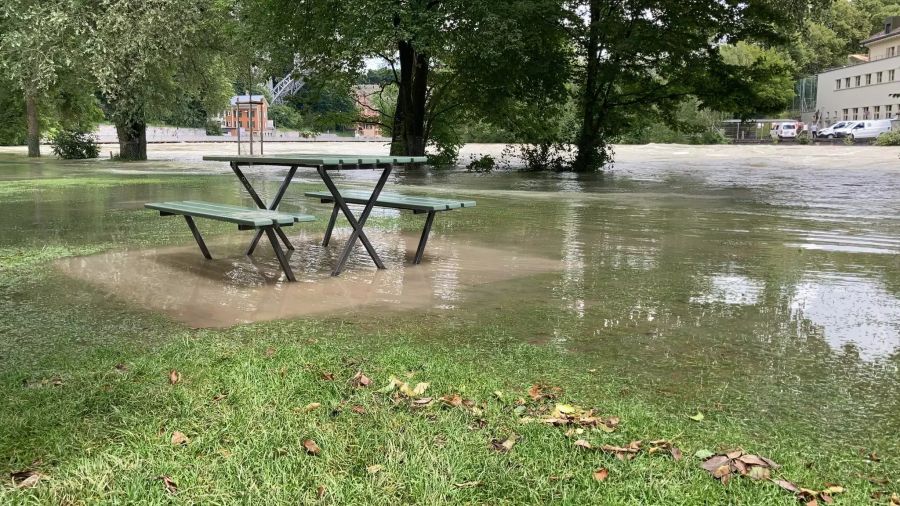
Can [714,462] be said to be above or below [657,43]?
below

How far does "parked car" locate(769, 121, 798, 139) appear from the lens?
2347 inches

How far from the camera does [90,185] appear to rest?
1734 cm

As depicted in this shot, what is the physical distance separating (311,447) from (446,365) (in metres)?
1.20

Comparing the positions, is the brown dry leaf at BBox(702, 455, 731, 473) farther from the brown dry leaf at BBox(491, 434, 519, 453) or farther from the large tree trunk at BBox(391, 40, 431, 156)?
the large tree trunk at BBox(391, 40, 431, 156)

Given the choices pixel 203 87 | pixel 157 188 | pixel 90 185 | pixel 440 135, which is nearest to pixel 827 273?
pixel 157 188

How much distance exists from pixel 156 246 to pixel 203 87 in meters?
19.7

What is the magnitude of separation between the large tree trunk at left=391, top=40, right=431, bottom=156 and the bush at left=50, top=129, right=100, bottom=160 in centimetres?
1593

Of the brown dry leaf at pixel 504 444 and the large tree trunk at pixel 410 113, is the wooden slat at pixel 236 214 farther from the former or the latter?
the large tree trunk at pixel 410 113

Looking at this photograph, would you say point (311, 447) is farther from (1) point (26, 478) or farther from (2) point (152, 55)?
(2) point (152, 55)

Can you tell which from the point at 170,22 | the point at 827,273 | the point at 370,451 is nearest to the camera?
the point at 370,451

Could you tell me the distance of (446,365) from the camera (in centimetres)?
412

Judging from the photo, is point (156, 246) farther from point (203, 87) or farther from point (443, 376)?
point (203, 87)

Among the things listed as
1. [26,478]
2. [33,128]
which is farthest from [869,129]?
[26,478]

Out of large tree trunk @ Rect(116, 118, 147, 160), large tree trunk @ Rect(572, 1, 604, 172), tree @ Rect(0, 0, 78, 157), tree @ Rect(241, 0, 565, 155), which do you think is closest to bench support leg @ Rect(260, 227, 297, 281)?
tree @ Rect(241, 0, 565, 155)
